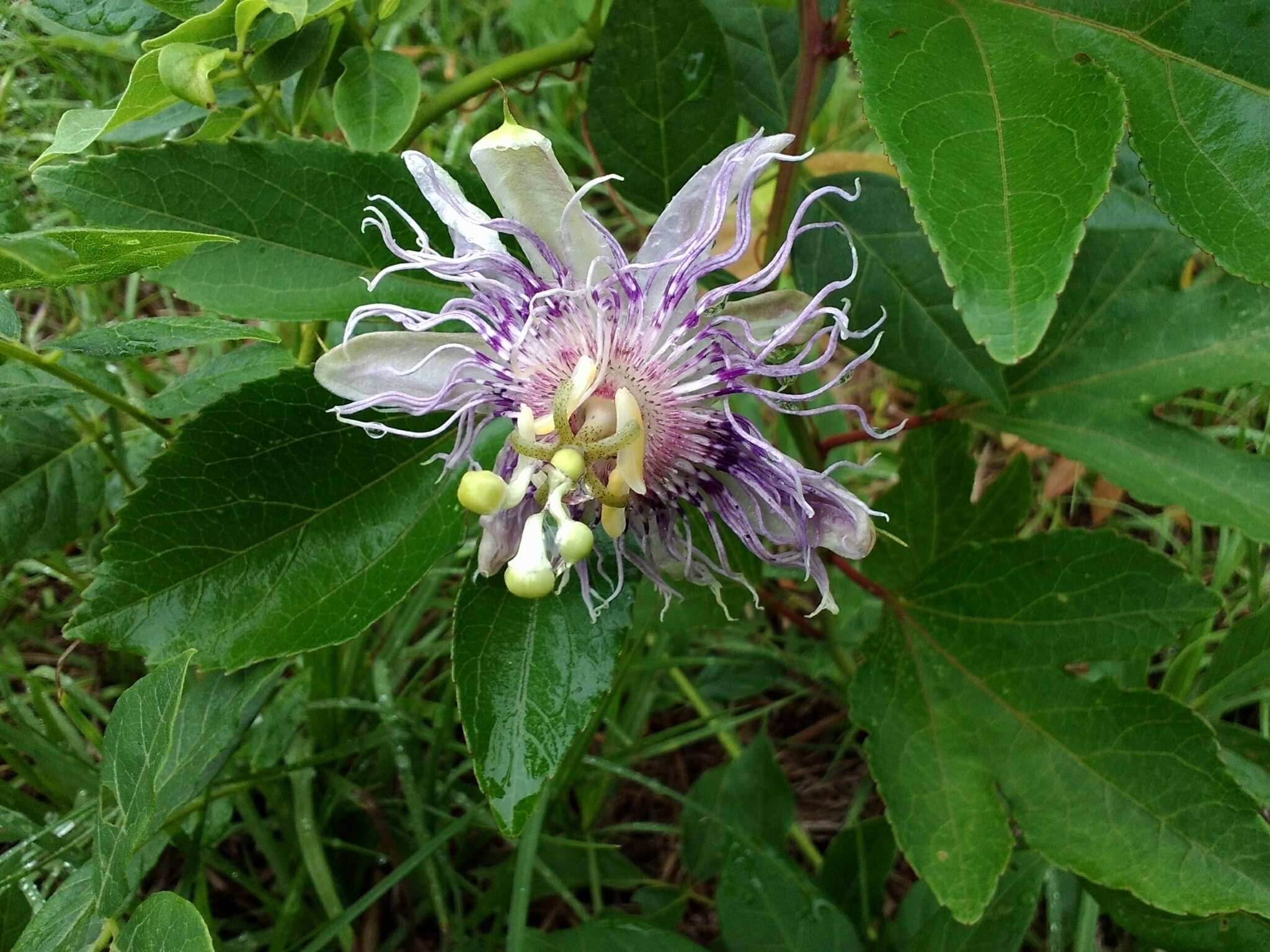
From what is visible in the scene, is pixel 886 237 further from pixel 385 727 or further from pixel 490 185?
pixel 385 727

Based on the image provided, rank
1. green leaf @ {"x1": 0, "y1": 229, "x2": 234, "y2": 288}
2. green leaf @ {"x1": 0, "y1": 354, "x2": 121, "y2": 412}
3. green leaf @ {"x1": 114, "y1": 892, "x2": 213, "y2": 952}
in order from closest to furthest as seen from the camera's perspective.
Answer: green leaf @ {"x1": 0, "y1": 229, "x2": 234, "y2": 288}
green leaf @ {"x1": 114, "y1": 892, "x2": 213, "y2": 952}
green leaf @ {"x1": 0, "y1": 354, "x2": 121, "y2": 412}

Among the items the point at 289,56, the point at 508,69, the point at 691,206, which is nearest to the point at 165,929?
the point at 691,206

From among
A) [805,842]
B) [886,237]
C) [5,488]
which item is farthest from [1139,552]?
[5,488]

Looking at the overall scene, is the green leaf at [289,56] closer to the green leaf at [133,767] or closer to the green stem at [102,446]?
the green stem at [102,446]

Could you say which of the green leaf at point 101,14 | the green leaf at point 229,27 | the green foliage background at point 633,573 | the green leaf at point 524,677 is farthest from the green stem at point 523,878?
the green leaf at point 101,14

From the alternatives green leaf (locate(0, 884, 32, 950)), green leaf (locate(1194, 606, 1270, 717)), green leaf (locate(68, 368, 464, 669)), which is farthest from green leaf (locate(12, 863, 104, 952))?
green leaf (locate(1194, 606, 1270, 717))

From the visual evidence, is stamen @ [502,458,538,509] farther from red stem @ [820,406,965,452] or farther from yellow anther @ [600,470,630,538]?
red stem @ [820,406,965,452]
